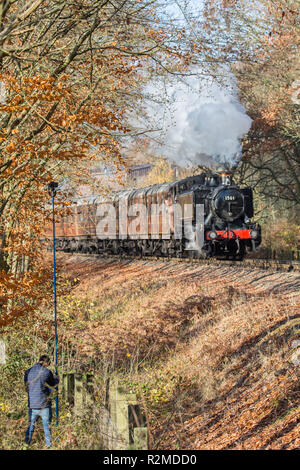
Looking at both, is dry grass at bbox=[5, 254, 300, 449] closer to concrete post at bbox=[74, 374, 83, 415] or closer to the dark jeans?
the dark jeans

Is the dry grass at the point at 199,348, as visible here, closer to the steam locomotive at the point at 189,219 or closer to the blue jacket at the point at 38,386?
the blue jacket at the point at 38,386

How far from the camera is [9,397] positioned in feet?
35.8

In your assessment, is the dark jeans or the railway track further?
the railway track

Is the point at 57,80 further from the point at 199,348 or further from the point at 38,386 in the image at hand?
the point at 199,348

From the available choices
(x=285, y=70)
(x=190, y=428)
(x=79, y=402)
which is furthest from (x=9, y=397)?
(x=285, y=70)

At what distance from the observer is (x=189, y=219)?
2236 centimetres

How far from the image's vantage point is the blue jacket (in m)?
8.47

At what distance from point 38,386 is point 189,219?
1447 centimetres

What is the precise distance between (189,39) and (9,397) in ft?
25.5

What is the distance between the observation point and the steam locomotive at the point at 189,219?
2170 centimetres

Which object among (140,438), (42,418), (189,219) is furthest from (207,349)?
Answer: (189,219)

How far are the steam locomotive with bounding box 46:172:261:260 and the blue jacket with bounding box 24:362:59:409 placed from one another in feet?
28.3

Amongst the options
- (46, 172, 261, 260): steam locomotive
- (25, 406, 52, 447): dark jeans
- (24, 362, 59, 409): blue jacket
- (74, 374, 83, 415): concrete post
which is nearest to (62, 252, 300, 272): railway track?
(46, 172, 261, 260): steam locomotive
